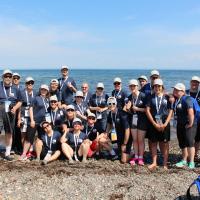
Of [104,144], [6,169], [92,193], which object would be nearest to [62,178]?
[92,193]

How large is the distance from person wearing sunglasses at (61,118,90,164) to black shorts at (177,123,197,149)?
2516 millimetres

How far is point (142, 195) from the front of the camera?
7785 millimetres

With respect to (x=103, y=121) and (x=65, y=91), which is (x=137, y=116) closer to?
(x=103, y=121)

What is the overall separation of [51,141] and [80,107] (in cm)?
135

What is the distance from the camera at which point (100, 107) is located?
11211 mm

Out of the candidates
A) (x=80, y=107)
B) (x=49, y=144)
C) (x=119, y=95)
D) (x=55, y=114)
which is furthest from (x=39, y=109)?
(x=119, y=95)

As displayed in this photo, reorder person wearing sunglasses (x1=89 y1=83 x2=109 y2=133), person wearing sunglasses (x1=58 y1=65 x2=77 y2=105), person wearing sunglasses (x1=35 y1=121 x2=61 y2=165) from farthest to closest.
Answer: person wearing sunglasses (x1=58 y1=65 x2=77 y2=105)
person wearing sunglasses (x1=89 y1=83 x2=109 y2=133)
person wearing sunglasses (x1=35 y1=121 x2=61 y2=165)

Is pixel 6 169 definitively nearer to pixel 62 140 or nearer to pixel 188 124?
pixel 62 140

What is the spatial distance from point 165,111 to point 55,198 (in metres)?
3.64

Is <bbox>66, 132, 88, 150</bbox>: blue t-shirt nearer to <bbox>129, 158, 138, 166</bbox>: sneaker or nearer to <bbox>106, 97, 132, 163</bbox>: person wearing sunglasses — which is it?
<bbox>106, 97, 132, 163</bbox>: person wearing sunglasses

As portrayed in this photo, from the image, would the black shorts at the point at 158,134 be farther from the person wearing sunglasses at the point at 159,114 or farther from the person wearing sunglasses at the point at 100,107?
the person wearing sunglasses at the point at 100,107

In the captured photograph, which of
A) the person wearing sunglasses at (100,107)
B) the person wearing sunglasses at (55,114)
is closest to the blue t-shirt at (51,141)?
the person wearing sunglasses at (55,114)

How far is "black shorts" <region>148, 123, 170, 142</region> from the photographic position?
962cm

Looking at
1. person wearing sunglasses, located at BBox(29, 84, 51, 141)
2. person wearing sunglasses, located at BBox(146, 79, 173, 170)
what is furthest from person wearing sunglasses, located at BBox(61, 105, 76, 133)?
person wearing sunglasses, located at BBox(146, 79, 173, 170)
